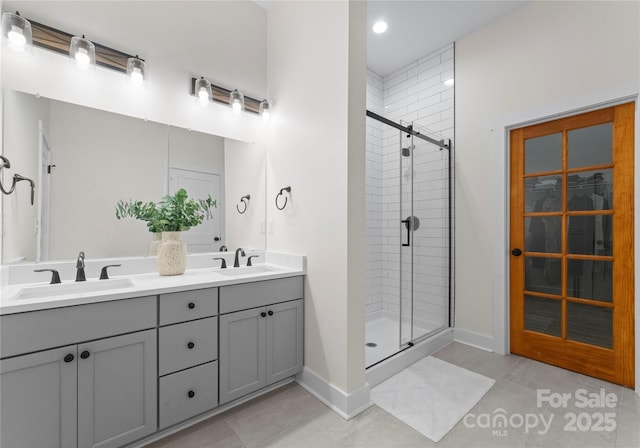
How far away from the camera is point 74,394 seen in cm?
127

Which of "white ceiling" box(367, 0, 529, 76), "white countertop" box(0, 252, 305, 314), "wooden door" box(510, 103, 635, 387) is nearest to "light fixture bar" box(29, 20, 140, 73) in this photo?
"white countertop" box(0, 252, 305, 314)

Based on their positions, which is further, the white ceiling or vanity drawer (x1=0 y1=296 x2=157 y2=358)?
the white ceiling

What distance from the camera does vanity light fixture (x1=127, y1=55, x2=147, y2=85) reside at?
189 centimetres

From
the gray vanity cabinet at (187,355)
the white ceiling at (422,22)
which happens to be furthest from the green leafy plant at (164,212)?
the white ceiling at (422,22)

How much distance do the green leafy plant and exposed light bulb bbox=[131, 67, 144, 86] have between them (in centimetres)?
76

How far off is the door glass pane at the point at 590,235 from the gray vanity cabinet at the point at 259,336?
2231 mm

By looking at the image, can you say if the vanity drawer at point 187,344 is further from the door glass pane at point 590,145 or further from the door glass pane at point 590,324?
the door glass pane at point 590,145

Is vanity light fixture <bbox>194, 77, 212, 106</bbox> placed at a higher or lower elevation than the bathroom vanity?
higher

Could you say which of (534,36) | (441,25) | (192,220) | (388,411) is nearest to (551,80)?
(534,36)

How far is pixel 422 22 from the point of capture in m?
2.75

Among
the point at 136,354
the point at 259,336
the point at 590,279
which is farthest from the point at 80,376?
the point at 590,279

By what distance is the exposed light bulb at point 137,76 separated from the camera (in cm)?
189

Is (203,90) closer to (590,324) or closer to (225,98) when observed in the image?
(225,98)

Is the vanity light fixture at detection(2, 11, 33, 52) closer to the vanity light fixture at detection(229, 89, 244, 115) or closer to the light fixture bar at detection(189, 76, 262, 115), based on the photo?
the light fixture bar at detection(189, 76, 262, 115)
